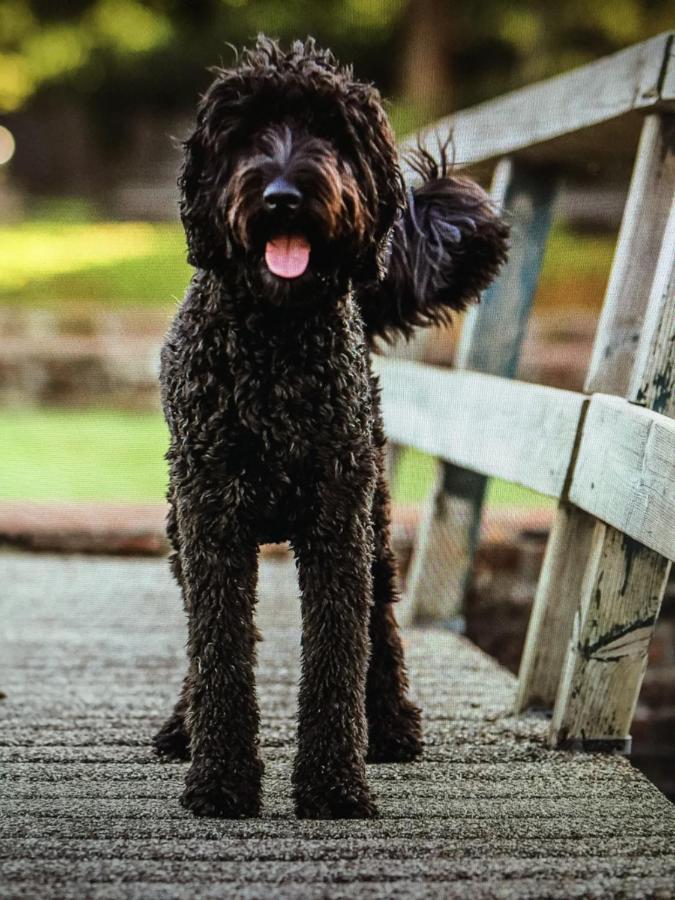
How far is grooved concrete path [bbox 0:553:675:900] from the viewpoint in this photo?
2.32m

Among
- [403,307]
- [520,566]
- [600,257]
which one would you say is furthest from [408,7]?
[403,307]

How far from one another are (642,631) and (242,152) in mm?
1532

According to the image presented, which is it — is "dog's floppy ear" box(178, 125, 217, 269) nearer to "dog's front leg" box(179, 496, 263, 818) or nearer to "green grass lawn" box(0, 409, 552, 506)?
"dog's front leg" box(179, 496, 263, 818)

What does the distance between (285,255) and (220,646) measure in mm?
857

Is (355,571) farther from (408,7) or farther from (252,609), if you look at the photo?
(408,7)

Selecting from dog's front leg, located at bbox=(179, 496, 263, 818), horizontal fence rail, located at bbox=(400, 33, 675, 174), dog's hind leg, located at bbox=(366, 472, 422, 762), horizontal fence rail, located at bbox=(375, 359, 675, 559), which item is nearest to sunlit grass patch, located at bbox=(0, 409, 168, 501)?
horizontal fence rail, located at bbox=(375, 359, 675, 559)

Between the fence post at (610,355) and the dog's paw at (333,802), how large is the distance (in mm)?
875

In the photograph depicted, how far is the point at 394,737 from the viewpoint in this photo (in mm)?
3309

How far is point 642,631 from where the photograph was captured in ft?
10.7

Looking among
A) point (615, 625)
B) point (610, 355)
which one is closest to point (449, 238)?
point (610, 355)

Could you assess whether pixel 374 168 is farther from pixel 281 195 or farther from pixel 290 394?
pixel 290 394

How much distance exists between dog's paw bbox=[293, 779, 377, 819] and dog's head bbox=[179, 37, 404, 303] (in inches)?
40.6


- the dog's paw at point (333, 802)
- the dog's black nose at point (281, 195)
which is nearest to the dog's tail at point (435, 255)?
the dog's black nose at point (281, 195)

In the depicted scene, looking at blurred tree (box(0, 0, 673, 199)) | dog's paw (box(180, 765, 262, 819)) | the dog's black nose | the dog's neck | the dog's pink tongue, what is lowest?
dog's paw (box(180, 765, 262, 819))
